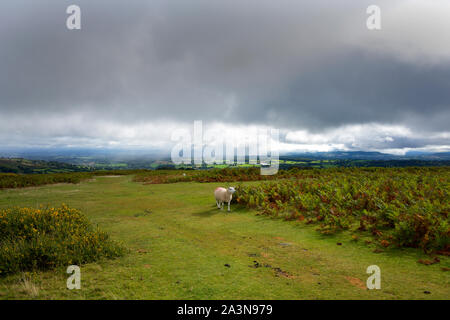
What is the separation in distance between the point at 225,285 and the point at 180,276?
1308 millimetres

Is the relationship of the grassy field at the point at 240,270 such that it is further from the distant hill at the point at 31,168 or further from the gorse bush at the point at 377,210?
the distant hill at the point at 31,168

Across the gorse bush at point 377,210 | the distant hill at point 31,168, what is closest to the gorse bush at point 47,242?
the gorse bush at point 377,210

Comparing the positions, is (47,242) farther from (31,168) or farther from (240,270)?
(31,168)

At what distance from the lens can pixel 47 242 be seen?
7281mm

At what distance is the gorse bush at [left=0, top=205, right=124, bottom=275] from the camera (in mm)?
6625

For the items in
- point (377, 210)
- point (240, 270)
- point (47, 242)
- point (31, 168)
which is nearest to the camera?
point (240, 270)

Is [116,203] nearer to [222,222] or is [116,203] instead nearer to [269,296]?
[222,222]

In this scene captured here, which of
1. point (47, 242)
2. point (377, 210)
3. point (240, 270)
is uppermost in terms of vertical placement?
point (47, 242)

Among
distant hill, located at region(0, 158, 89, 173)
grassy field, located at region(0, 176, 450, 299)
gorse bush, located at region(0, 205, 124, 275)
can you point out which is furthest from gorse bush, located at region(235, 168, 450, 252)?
distant hill, located at region(0, 158, 89, 173)

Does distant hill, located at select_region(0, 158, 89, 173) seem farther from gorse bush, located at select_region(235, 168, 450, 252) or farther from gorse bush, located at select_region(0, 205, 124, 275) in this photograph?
gorse bush, located at select_region(235, 168, 450, 252)

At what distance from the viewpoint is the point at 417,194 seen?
41.6ft

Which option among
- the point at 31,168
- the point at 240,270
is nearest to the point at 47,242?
the point at 240,270

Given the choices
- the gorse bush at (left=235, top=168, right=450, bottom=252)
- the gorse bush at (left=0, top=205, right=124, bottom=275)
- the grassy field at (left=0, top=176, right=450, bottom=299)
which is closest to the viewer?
the grassy field at (left=0, top=176, right=450, bottom=299)

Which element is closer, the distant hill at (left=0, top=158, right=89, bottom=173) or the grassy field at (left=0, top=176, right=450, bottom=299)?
the grassy field at (left=0, top=176, right=450, bottom=299)
